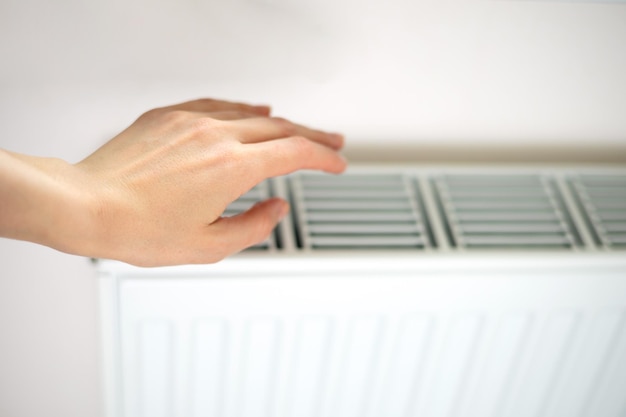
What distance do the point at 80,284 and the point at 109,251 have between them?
0.91 ft

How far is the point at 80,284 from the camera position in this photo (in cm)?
79

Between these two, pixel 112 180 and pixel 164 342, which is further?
pixel 164 342

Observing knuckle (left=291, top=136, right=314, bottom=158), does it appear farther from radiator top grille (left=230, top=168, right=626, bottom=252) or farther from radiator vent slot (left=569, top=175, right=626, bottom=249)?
radiator vent slot (left=569, top=175, right=626, bottom=249)

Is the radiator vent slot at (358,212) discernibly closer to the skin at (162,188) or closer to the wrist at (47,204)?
the skin at (162,188)

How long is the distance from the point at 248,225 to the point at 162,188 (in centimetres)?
9

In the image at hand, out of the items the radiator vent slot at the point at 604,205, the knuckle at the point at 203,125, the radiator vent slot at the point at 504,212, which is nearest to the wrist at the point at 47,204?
the knuckle at the point at 203,125

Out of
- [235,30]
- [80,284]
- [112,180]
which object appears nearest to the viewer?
[112,180]

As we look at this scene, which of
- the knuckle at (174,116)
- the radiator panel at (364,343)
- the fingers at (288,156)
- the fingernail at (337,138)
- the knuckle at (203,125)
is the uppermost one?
the fingernail at (337,138)

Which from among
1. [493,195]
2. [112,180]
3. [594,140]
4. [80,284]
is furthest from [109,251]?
[594,140]

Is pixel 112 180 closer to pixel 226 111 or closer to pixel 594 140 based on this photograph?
pixel 226 111

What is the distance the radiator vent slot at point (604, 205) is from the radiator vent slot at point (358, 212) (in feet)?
0.59

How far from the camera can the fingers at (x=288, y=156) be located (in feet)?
1.91

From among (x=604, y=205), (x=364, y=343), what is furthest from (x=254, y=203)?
(x=604, y=205)

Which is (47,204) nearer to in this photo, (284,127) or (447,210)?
(284,127)
